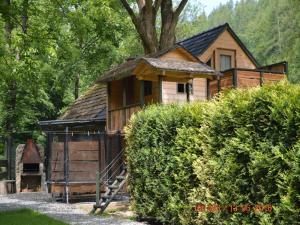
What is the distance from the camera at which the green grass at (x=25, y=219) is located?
1124 cm

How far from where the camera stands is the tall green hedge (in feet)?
23.6

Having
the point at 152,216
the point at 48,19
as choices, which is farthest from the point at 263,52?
the point at 152,216

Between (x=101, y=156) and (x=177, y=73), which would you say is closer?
(x=177, y=73)

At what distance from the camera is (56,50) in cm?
1938

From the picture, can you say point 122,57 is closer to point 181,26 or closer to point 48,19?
point 48,19

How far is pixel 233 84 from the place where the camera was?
720 inches

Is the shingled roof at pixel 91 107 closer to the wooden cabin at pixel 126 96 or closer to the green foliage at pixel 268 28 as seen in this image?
the wooden cabin at pixel 126 96

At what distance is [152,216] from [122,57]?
24.2 m

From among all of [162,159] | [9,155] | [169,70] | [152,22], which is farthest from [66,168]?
[152,22]

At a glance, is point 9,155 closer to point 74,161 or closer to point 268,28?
point 74,161

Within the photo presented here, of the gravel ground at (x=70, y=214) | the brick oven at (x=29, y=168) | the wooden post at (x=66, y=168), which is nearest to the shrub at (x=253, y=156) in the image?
the gravel ground at (x=70, y=214)

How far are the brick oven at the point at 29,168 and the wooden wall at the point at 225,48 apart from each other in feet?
32.7

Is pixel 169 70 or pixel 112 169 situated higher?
pixel 169 70

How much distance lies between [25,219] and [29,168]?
39.7 ft
